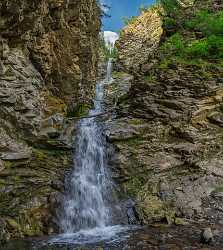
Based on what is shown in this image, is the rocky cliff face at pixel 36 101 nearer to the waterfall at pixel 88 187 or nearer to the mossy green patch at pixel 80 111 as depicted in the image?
the mossy green patch at pixel 80 111

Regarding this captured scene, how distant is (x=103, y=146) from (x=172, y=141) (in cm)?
336

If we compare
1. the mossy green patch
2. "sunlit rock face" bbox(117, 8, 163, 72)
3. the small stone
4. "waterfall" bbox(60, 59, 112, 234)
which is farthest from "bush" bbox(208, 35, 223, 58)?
"sunlit rock face" bbox(117, 8, 163, 72)

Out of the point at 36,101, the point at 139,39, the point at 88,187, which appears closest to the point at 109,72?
the point at 139,39

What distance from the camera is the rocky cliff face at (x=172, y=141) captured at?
17.8 meters

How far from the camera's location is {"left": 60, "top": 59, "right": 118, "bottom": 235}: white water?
17.3m

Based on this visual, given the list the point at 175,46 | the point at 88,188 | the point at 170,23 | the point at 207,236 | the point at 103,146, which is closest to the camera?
the point at 207,236

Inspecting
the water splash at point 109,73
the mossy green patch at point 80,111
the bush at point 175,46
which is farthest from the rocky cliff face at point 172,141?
the water splash at point 109,73

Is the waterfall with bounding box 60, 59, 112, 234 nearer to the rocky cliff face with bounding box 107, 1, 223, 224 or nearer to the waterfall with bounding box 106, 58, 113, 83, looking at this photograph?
the rocky cliff face with bounding box 107, 1, 223, 224

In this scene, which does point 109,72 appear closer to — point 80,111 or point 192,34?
point 80,111

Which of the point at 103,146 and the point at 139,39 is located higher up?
the point at 139,39

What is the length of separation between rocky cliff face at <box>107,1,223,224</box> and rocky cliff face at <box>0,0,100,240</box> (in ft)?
10.3

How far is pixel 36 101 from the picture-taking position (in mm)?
21906

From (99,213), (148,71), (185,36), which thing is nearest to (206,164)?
(99,213)

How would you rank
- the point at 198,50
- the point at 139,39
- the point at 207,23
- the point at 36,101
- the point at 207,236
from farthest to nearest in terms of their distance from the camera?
the point at 139,39 < the point at 207,23 < the point at 198,50 < the point at 36,101 < the point at 207,236
